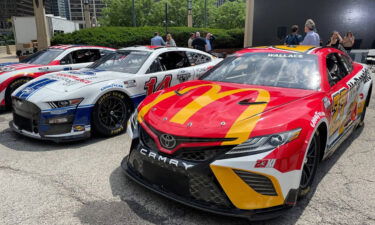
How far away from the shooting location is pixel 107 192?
10.4 feet

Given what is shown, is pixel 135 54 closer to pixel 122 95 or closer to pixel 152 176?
pixel 122 95

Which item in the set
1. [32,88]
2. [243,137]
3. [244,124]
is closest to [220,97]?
[244,124]

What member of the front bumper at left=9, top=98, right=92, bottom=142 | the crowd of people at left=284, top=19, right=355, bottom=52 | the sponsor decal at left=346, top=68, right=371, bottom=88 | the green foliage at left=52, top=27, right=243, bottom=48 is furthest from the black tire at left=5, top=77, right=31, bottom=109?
the green foliage at left=52, top=27, right=243, bottom=48

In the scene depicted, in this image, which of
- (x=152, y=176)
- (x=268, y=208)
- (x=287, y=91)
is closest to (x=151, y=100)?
(x=152, y=176)

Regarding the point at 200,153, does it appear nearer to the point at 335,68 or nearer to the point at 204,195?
the point at 204,195

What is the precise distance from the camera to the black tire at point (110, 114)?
4582 mm

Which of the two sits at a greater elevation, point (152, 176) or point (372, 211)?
point (152, 176)

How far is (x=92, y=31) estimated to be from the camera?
610 inches

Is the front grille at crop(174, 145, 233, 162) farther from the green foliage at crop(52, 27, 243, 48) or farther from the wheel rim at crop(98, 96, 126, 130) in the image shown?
the green foliage at crop(52, 27, 243, 48)

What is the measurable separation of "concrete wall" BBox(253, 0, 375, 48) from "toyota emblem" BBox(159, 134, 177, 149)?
1819 cm

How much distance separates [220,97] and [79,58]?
211 inches

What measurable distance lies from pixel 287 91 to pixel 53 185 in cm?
270

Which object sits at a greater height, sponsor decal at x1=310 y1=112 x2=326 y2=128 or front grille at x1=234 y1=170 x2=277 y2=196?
sponsor decal at x1=310 y1=112 x2=326 y2=128

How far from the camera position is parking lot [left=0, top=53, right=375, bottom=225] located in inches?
107
